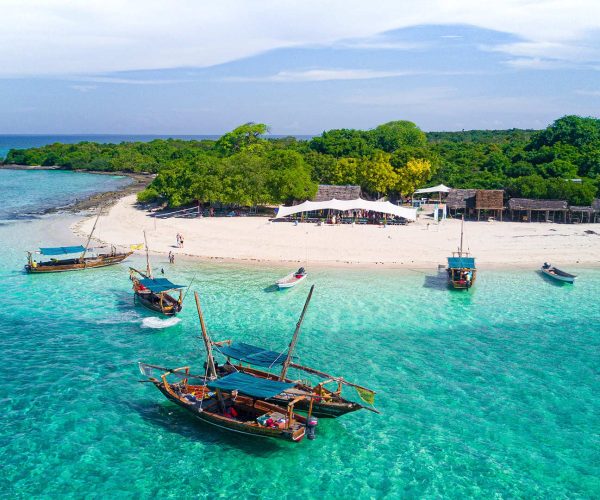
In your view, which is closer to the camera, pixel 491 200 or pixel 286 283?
pixel 286 283

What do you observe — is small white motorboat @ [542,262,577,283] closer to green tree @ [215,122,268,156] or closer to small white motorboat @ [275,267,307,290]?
small white motorboat @ [275,267,307,290]

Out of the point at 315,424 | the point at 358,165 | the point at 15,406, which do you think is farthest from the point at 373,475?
the point at 358,165

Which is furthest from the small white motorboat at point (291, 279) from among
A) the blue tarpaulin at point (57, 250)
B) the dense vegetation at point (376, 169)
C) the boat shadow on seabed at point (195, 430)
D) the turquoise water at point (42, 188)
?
the turquoise water at point (42, 188)

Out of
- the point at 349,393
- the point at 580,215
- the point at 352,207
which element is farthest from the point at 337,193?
the point at 349,393

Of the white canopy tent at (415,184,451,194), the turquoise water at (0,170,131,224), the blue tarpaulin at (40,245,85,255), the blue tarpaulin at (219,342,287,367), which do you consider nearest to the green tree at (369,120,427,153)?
the white canopy tent at (415,184,451,194)

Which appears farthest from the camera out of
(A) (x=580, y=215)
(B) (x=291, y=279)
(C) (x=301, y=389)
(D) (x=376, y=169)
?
(D) (x=376, y=169)

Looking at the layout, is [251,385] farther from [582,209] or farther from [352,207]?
[582,209]

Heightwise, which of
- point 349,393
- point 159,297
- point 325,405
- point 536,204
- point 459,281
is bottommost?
point 349,393

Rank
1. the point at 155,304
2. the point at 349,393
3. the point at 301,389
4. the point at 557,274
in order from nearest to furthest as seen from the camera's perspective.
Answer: the point at 301,389
the point at 349,393
the point at 155,304
the point at 557,274

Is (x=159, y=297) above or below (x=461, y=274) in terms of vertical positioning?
below
